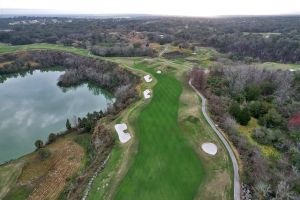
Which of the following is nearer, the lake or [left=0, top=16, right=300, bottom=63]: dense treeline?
the lake

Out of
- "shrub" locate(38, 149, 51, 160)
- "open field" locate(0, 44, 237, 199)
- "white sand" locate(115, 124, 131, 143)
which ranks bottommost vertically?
"shrub" locate(38, 149, 51, 160)

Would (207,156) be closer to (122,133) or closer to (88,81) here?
(122,133)

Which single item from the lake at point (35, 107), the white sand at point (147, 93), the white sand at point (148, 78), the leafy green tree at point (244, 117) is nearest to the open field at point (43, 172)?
the lake at point (35, 107)

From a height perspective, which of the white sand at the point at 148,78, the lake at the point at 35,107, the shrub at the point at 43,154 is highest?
the white sand at the point at 148,78

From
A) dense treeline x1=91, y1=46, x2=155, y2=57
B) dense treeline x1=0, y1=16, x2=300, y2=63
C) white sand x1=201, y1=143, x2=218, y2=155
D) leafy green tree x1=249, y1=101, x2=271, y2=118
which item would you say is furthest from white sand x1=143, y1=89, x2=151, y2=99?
dense treeline x1=0, y1=16, x2=300, y2=63

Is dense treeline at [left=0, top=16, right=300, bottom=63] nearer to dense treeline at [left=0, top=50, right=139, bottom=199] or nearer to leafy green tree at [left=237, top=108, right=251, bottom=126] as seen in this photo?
dense treeline at [left=0, top=50, right=139, bottom=199]

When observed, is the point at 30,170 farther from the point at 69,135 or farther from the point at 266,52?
the point at 266,52

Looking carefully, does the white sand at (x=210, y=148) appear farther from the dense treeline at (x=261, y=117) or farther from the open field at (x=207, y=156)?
the dense treeline at (x=261, y=117)
